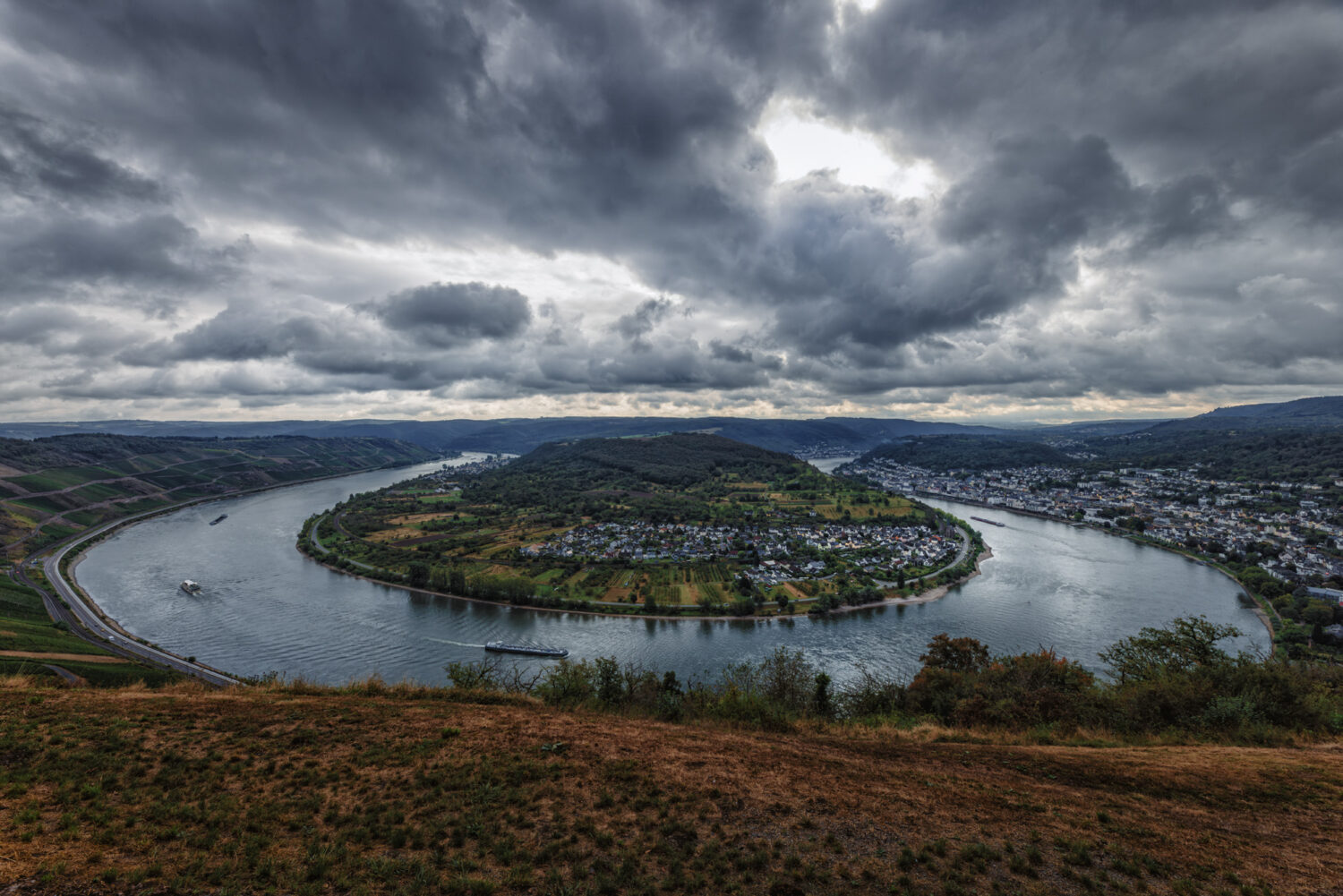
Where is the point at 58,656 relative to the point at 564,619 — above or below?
above

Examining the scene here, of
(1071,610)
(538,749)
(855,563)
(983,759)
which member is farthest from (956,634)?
(538,749)

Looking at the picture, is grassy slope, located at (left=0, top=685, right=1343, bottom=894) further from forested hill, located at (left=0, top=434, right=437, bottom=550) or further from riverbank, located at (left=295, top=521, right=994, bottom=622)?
forested hill, located at (left=0, top=434, right=437, bottom=550)

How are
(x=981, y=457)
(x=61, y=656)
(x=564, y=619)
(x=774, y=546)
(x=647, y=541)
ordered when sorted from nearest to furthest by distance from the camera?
1. (x=61, y=656)
2. (x=564, y=619)
3. (x=774, y=546)
4. (x=647, y=541)
5. (x=981, y=457)

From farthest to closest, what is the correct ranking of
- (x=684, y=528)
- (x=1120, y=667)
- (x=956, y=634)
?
1. (x=684, y=528)
2. (x=956, y=634)
3. (x=1120, y=667)

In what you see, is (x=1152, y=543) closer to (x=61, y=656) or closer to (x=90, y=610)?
(x=61, y=656)

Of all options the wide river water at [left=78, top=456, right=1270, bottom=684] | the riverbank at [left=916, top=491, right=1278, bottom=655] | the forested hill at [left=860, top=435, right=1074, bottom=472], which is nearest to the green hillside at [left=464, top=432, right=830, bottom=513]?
the riverbank at [left=916, top=491, right=1278, bottom=655]

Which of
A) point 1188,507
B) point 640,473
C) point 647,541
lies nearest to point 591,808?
point 647,541

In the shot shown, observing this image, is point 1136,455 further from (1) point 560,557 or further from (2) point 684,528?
(1) point 560,557
